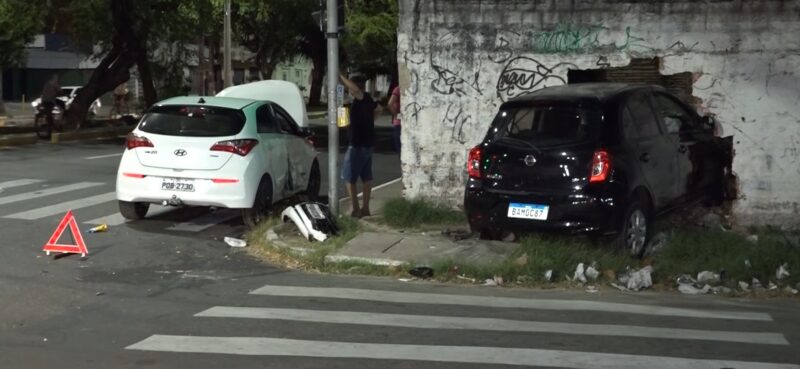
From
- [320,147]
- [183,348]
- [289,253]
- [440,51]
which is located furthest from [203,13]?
[183,348]

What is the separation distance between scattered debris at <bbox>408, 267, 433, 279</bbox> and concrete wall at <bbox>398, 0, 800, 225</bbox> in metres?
2.97

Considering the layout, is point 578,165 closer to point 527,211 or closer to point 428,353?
point 527,211

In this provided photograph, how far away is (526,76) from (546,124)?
97.2 inches

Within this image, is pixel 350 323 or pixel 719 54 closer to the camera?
pixel 350 323

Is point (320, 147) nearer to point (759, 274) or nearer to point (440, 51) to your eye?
point (440, 51)

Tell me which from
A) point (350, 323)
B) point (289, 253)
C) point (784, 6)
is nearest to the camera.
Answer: point (350, 323)

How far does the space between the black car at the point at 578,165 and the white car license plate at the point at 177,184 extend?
A: 11.5ft

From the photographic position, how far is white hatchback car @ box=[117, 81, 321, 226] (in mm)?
12242

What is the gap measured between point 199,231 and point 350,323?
5.12 m

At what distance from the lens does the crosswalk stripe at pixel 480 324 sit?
754 cm

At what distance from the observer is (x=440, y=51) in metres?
13.0

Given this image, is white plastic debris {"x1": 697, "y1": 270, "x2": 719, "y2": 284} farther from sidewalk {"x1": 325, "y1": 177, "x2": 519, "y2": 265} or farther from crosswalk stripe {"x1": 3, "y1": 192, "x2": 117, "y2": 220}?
crosswalk stripe {"x1": 3, "y1": 192, "x2": 117, "y2": 220}

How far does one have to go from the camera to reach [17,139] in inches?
977

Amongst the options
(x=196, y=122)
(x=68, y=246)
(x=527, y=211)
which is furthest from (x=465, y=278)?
(x=196, y=122)
